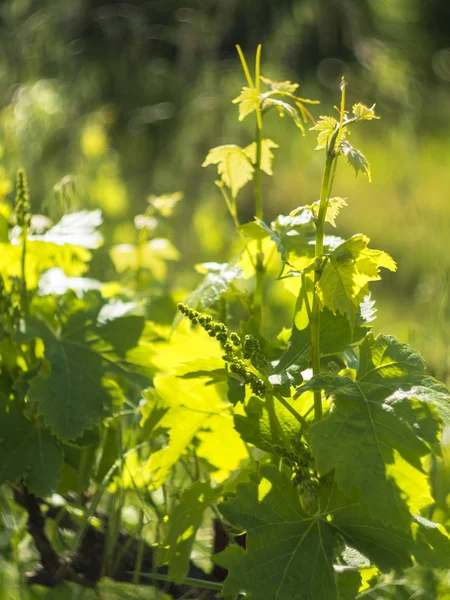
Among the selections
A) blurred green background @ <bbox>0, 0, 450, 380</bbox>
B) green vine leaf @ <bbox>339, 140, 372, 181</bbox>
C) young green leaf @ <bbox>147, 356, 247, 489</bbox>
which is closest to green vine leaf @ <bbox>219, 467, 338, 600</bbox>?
young green leaf @ <bbox>147, 356, 247, 489</bbox>

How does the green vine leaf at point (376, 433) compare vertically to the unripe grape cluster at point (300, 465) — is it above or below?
above

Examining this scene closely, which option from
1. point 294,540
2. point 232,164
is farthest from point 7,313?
point 294,540

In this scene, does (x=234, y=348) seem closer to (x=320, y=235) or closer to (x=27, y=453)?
(x=320, y=235)

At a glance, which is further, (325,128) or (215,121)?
(215,121)

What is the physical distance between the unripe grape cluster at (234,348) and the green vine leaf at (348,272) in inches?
2.5

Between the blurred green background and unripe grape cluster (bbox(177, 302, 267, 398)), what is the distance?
39cm

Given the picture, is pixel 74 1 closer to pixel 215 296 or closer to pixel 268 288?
pixel 268 288

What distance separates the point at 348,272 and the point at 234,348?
4.0 inches

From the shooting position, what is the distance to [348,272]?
1.87 ft

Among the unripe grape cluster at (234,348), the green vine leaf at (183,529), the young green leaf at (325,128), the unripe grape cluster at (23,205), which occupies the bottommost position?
the green vine leaf at (183,529)

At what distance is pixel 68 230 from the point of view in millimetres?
846

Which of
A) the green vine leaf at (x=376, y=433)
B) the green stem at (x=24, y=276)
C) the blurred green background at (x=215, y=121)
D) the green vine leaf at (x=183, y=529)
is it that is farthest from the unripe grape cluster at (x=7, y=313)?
the green vine leaf at (x=376, y=433)

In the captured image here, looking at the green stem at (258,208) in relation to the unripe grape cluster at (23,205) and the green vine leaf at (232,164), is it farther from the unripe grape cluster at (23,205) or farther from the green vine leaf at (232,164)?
the unripe grape cluster at (23,205)

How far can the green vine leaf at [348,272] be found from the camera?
567 mm
